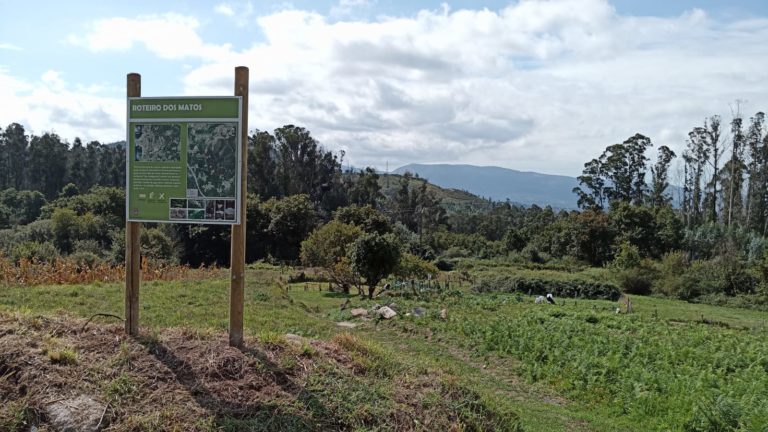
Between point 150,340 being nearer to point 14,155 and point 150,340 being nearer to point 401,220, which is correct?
point 401,220

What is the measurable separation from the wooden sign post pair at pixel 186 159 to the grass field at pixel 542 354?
153 cm

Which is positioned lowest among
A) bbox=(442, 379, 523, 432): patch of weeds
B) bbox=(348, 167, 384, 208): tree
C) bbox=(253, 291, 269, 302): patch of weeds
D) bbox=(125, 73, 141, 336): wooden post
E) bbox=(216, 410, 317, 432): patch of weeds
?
bbox=(253, 291, 269, 302): patch of weeds

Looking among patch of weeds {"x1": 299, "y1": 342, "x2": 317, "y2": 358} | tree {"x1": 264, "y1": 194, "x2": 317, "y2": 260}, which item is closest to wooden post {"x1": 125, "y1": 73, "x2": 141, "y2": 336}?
patch of weeds {"x1": 299, "y1": 342, "x2": 317, "y2": 358}

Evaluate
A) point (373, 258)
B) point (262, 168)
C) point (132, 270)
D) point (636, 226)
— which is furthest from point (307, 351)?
point (262, 168)

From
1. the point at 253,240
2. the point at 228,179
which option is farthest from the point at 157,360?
the point at 253,240

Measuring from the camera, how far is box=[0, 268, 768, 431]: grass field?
7098mm

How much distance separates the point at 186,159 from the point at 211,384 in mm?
2202

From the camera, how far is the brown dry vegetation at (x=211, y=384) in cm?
443

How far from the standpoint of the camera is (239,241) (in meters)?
5.58

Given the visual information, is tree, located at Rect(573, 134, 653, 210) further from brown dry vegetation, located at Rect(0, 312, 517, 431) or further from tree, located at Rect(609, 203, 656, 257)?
brown dry vegetation, located at Rect(0, 312, 517, 431)

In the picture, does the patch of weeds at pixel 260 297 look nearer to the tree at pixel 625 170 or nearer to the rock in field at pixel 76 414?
the rock in field at pixel 76 414

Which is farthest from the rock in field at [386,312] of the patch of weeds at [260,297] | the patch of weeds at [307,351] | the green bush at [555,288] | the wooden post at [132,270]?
the green bush at [555,288]

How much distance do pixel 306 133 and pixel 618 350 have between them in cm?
6582

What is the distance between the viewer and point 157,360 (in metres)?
5.19
